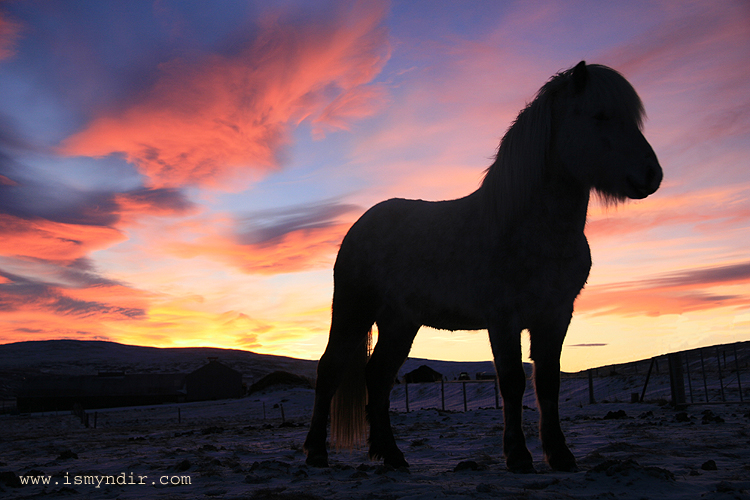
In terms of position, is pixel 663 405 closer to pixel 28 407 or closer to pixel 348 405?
pixel 348 405

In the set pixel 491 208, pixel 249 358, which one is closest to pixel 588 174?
pixel 491 208

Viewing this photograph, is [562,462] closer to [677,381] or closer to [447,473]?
[447,473]

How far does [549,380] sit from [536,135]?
1.93 meters

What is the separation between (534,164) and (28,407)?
1816 inches

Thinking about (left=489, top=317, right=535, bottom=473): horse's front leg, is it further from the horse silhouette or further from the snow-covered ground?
the snow-covered ground

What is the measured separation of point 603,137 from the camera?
371cm

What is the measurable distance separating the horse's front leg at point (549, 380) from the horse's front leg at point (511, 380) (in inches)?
11.5

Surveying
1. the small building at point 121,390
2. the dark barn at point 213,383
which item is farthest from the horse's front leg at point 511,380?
the dark barn at point 213,383

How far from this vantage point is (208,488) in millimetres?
3670

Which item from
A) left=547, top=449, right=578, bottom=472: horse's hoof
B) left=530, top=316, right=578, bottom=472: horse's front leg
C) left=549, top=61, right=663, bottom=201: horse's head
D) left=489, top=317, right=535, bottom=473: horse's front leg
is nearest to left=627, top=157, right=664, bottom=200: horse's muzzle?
left=549, top=61, right=663, bottom=201: horse's head

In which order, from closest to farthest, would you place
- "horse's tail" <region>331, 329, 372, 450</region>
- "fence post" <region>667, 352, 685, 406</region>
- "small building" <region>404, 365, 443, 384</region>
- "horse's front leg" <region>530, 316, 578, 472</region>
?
"horse's front leg" <region>530, 316, 578, 472</region> → "horse's tail" <region>331, 329, 372, 450</region> → "fence post" <region>667, 352, 685, 406</region> → "small building" <region>404, 365, 443, 384</region>

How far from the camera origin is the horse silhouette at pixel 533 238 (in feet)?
12.2

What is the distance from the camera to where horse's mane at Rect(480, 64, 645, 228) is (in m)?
3.79

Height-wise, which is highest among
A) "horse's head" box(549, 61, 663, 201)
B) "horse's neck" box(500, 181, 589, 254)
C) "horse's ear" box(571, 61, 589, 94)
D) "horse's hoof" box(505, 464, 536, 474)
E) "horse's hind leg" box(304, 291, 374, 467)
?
"horse's ear" box(571, 61, 589, 94)
